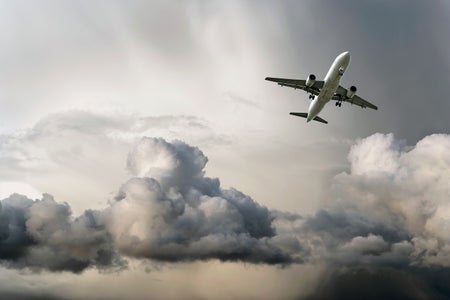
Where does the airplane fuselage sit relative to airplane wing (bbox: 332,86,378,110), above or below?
below

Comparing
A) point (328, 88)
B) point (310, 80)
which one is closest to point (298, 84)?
point (310, 80)

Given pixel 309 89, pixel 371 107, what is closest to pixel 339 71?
pixel 309 89

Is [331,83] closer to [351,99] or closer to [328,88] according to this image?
[328,88]

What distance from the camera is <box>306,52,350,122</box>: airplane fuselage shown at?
456 ft

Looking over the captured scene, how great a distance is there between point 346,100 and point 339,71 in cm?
2728

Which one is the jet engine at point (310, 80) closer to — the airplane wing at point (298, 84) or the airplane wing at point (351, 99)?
the airplane wing at point (298, 84)

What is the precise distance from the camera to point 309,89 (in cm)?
15925

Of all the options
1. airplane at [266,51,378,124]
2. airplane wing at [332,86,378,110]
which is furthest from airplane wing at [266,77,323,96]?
airplane wing at [332,86,378,110]

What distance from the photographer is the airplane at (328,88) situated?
14075cm

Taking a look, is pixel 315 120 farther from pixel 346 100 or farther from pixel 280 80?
pixel 280 80

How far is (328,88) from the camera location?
492 feet

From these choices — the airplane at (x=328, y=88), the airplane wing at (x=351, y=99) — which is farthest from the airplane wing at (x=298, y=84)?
the airplane wing at (x=351, y=99)

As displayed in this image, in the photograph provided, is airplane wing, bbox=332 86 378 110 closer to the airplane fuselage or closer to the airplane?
the airplane

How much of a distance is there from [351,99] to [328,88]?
1973 centimetres
